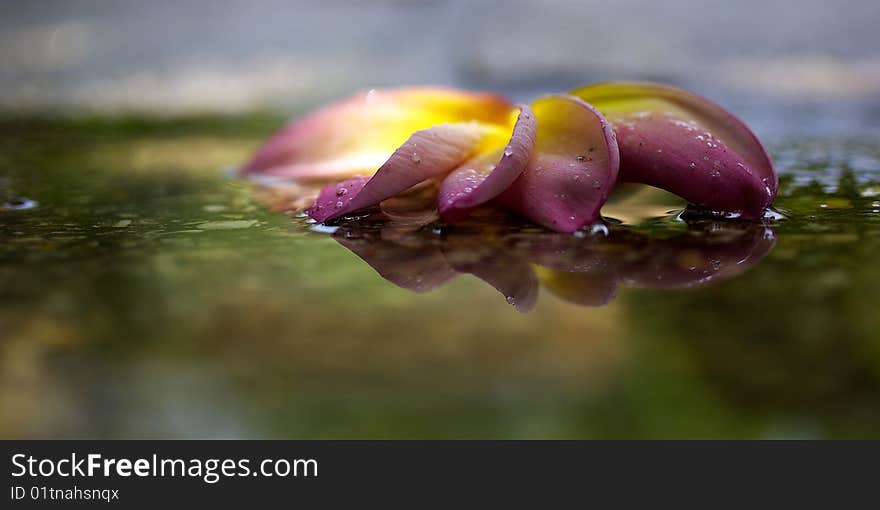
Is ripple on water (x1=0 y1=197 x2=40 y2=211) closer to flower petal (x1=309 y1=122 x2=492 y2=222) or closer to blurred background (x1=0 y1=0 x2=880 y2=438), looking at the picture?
blurred background (x1=0 y1=0 x2=880 y2=438)

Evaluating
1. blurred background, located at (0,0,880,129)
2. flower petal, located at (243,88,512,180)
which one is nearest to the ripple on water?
flower petal, located at (243,88,512,180)

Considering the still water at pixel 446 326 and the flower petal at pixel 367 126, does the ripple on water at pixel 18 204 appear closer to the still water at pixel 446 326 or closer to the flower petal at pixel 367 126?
the still water at pixel 446 326

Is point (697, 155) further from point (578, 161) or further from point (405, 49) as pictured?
point (405, 49)

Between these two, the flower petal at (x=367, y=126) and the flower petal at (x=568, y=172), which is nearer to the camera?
the flower petal at (x=568, y=172)

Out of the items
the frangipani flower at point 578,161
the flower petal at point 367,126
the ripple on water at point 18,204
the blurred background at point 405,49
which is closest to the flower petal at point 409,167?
the frangipani flower at point 578,161

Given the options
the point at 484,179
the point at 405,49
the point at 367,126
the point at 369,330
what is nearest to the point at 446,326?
the point at 369,330

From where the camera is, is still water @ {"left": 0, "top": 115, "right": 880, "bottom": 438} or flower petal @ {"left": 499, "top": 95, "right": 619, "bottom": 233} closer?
still water @ {"left": 0, "top": 115, "right": 880, "bottom": 438}
